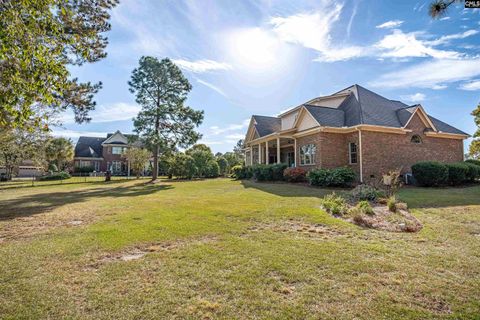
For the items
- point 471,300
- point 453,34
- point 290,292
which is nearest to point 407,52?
point 453,34

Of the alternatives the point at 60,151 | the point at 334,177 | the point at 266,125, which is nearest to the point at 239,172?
the point at 266,125

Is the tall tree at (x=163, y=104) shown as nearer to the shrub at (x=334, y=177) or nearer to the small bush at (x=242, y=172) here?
the small bush at (x=242, y=172)

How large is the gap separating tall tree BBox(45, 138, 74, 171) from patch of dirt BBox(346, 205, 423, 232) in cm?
4291

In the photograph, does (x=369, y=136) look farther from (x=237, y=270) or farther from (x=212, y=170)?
(x=212, y=170)

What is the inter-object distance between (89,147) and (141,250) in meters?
52.2

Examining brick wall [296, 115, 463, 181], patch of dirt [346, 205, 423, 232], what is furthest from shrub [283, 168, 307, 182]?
patch of dirt [346, 205, 423, 232]

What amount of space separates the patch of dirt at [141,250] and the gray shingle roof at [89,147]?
50.2 m

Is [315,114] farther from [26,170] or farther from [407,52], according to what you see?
[26,170]

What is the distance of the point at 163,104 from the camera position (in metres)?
25.6

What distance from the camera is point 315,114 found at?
1867cm

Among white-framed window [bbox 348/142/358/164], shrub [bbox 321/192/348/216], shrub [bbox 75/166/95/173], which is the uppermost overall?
white-framed window [bbox 348/142/358/164]

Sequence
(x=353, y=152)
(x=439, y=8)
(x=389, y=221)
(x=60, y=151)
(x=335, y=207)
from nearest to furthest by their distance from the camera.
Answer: (x=439, y=8) < (x=389, y=221) < (x=335, y=207) < (x=353, y=152) < (x=60, y=151)

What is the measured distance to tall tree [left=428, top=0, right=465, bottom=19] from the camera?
5256 millimetres

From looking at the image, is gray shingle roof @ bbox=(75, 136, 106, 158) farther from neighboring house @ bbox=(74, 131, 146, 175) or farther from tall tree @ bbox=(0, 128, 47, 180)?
tall tree @ bbox=(0, 128, 47, 180)
